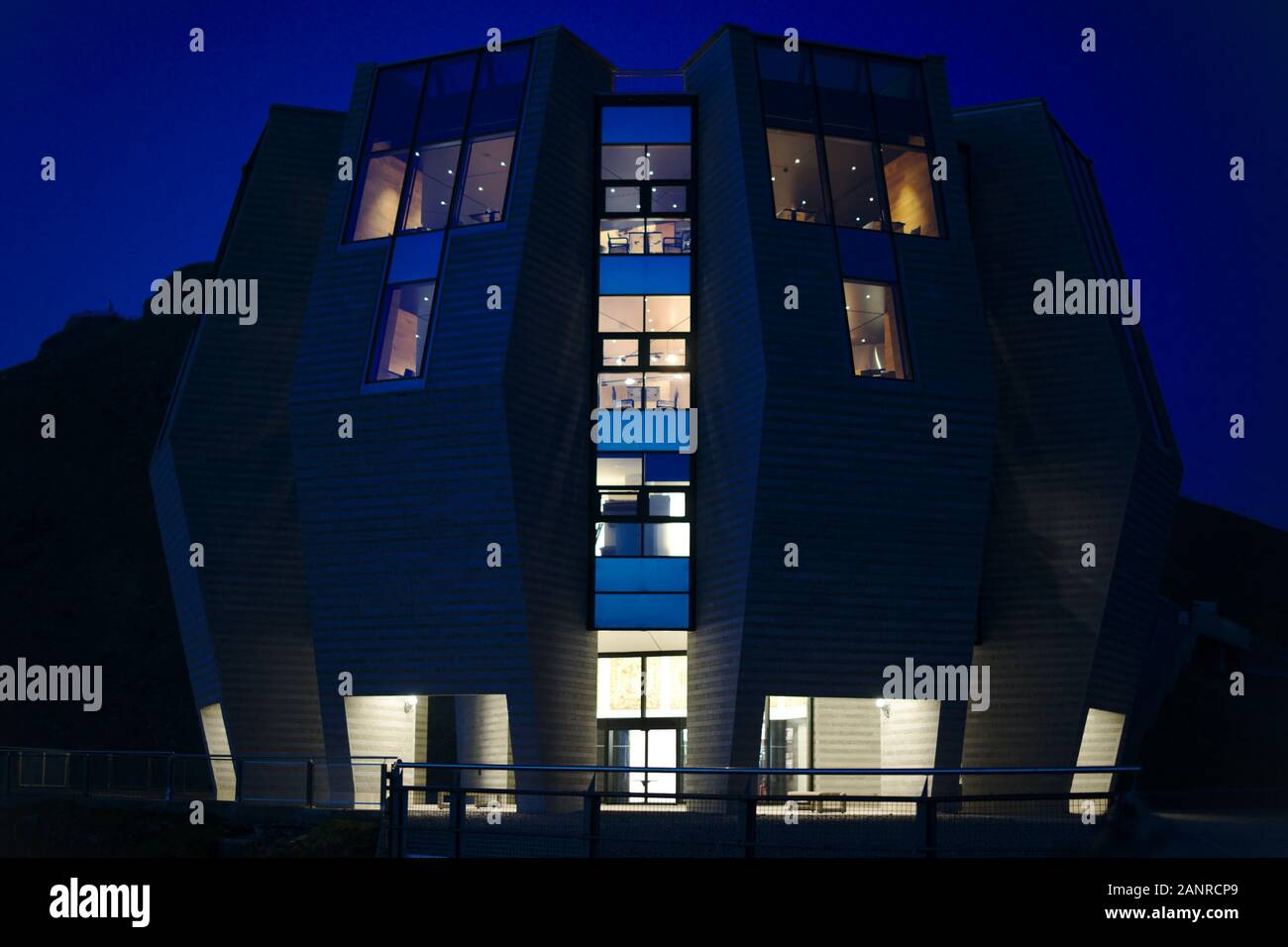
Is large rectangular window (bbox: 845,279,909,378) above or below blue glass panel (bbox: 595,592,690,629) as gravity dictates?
above

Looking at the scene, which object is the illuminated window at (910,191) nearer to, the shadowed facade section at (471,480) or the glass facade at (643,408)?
the glass facade at (643,408)

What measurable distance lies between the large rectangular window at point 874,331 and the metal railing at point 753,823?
11757mm

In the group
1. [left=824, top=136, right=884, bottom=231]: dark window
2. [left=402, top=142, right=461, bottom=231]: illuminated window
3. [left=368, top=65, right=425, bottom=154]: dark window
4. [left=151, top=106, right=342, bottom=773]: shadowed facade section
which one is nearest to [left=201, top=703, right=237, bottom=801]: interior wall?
[left=151, top=106, right=342, bottom=773]: shadowed facade section

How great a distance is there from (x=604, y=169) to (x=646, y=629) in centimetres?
939

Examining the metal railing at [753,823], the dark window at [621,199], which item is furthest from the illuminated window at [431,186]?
the metal railing at [753,823]

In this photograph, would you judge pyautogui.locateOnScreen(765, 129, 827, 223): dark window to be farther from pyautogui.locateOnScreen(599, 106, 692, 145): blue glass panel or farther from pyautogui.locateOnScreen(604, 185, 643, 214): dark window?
pyautogui.locateOnScreen(604, 185, 643, 214): dark window

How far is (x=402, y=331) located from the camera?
89.8 ft

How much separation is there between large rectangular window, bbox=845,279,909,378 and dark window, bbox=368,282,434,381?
795cm

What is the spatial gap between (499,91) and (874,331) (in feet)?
29.2

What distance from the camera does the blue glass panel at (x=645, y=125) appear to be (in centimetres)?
2922

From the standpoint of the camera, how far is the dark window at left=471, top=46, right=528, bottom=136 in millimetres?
28219

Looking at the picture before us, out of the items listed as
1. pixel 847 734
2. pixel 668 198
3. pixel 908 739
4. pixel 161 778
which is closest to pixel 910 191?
pixel 668 198

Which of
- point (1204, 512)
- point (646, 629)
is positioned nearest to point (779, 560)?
point (646, 629)

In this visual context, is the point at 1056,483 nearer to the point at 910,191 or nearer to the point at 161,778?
the point at 910,191
